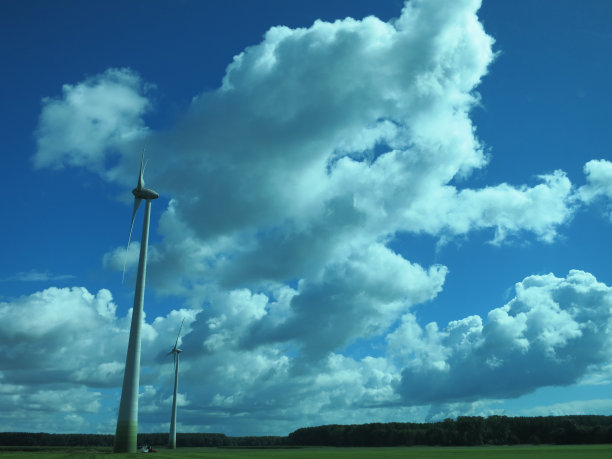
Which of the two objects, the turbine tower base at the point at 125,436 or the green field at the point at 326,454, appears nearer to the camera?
the green field at the point at 326,454

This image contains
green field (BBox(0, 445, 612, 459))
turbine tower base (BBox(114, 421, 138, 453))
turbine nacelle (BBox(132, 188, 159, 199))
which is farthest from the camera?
turbine nacelle (BBox(132, 188, 159, 199))

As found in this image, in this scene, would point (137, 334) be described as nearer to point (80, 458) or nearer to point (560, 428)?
point (80, 458)

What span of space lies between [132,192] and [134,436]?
44.5m

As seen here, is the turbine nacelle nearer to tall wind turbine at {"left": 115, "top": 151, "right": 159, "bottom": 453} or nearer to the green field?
tall wind turbine at {"left": 115, "top": 151, "right": 159, "bottom": 453}

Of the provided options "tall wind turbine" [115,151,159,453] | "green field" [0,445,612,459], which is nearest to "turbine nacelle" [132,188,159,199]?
"tall wind turbine" [115,151,159,453]

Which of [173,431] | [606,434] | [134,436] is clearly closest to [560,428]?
[606,434]

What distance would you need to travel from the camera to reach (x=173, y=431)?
165750 millimetres

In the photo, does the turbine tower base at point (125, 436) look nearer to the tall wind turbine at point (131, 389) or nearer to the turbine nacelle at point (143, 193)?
the tall wind turbine at point (131, 389)

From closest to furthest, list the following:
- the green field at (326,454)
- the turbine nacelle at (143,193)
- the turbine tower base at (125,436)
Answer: the green field at (326,454) → the turbine tower base at (125,436) → the turbine nacelle at (143,193)

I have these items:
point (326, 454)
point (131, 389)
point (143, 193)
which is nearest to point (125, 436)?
point (131, 389)

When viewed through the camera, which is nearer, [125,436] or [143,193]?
[125,436]

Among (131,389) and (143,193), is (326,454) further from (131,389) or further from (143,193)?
(143,193)

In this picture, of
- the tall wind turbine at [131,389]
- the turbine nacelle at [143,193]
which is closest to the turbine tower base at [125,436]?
the tall wind turbine at [131,389]

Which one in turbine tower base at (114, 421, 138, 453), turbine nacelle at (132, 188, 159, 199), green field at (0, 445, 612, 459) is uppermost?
turbine nacelle at (132, 188, 159, 199)
